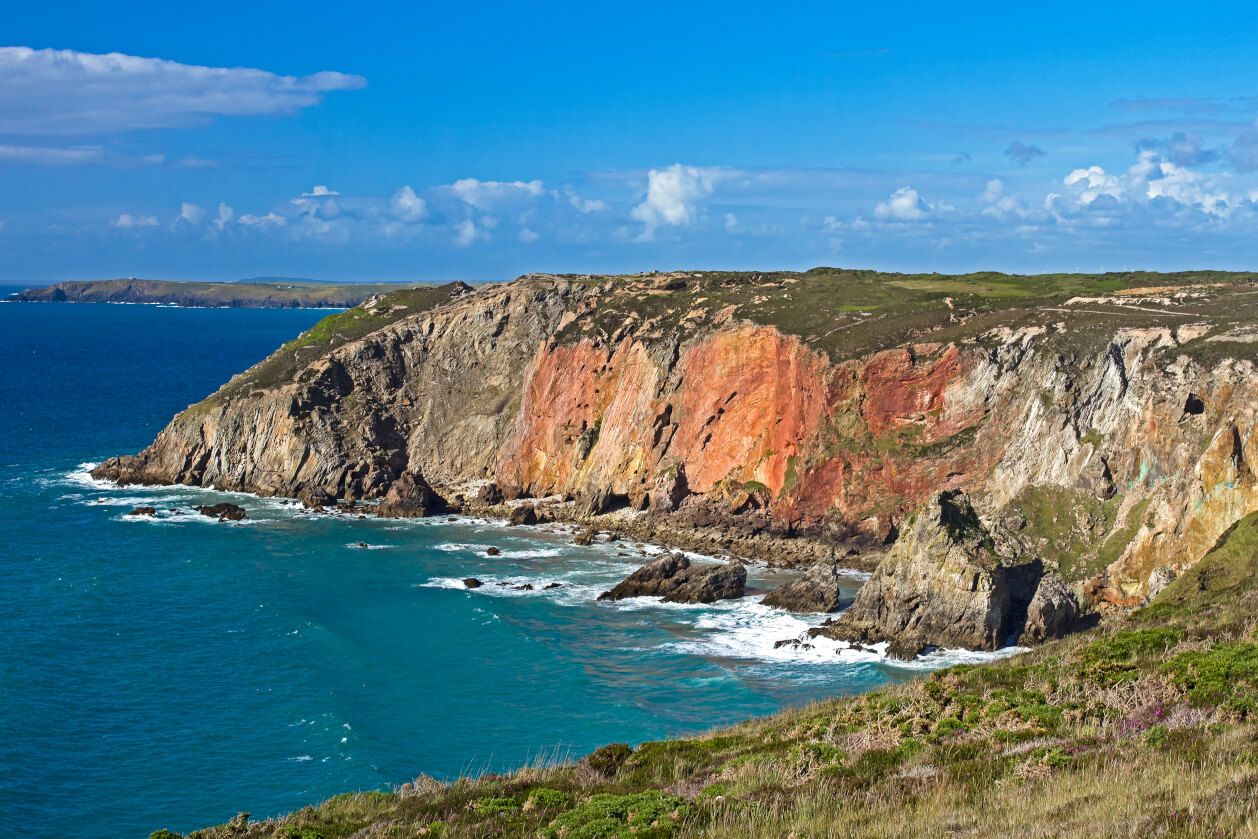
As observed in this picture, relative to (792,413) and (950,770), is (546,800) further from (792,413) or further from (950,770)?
(792,413)

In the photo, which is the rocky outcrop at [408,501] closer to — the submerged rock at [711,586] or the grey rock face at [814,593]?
the submerged rock at [711,586]

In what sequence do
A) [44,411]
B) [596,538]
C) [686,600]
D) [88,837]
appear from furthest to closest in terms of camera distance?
[44,411] < [596,538] < [686,600] < [88,837]

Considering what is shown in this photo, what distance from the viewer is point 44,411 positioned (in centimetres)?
12700

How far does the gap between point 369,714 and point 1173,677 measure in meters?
→ 32.4

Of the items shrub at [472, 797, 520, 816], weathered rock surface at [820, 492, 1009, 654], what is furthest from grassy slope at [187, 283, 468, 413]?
shrub at [472, 797, 520, 816]

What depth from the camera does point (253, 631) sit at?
5503cm

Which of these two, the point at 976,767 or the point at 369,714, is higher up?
the point at 976,767

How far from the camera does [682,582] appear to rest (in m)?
61.3

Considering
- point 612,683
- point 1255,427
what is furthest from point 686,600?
point 1255,427

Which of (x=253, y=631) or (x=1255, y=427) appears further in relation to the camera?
(x=253, y=631)

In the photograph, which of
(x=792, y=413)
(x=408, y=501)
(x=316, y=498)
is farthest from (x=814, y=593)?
(x=316, y=498)

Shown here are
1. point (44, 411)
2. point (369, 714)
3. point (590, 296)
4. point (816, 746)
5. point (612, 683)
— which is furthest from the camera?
point (44, 411)

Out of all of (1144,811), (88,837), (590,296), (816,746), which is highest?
(590,296)

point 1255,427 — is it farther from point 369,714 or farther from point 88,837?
point 88,837
